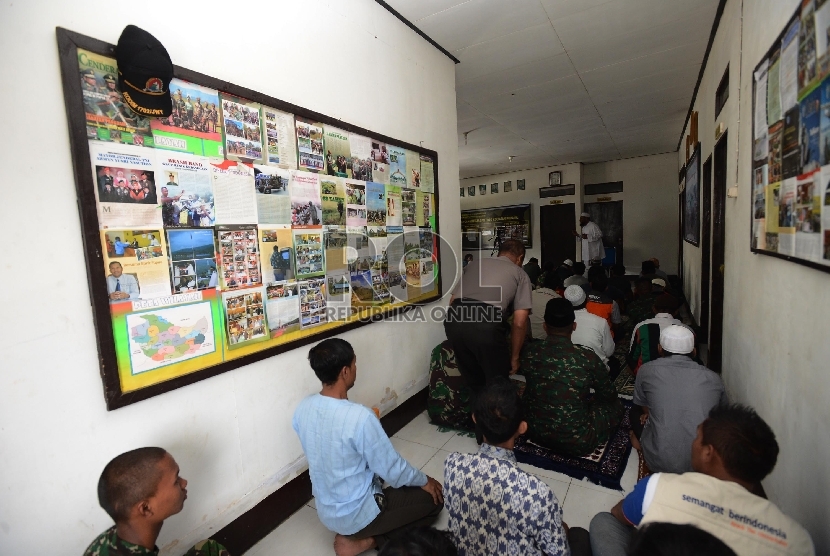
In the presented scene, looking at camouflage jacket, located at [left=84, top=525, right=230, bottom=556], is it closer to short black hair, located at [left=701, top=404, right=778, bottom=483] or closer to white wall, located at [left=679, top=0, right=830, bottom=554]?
short black hair, located at [left=701, top=404, right=778, bottom=483]

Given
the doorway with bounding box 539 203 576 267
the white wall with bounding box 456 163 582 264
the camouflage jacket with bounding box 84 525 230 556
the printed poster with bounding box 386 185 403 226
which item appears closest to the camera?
the camouflage jacket with bounding box 84 525 230 556

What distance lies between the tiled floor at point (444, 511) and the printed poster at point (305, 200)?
149 cm

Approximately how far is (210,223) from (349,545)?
1491 mm

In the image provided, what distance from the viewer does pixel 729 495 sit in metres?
1.00

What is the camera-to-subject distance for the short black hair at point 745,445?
107 cm

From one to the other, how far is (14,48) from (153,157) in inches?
16.7

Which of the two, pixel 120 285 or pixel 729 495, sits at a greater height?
pixel 120 285

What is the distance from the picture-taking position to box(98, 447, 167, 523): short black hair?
1070mm

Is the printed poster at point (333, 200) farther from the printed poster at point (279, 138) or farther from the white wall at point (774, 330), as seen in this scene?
the white wall at point (774, 330)

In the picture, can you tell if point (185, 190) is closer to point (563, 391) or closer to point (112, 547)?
point (112, 547)

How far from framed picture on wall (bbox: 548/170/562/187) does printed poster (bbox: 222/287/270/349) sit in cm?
885

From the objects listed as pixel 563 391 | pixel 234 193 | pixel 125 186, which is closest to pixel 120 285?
pixel 125 186

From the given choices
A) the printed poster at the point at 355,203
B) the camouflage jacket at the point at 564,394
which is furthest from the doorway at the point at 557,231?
the printed poster at the point at 355,203

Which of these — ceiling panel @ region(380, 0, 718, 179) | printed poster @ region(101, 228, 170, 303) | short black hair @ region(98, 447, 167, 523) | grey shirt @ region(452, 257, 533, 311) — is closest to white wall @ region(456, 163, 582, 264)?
ceiling panel @ region(380, 0, 718, 179)
